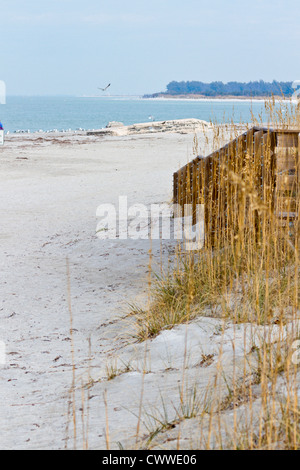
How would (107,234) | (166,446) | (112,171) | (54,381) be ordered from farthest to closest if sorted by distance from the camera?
(112,171), (107,234), (54,381), (166,446)

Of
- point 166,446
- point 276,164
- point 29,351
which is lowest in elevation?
point 29,351

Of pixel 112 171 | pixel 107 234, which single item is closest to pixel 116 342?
pixel 107 234

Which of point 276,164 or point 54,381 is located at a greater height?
point 276,164

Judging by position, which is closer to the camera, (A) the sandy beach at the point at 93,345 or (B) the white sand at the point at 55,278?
(A) the sandy beach at the point at 93,345

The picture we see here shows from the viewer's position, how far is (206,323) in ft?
12.8

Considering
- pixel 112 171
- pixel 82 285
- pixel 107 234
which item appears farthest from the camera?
pixel 112 171

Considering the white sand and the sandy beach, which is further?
the white sand

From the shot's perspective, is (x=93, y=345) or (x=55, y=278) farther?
(x=55, y=278)

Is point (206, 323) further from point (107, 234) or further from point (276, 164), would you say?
point (107, 234)

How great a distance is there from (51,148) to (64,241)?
12.3 m

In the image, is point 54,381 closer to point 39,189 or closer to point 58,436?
point 58,436

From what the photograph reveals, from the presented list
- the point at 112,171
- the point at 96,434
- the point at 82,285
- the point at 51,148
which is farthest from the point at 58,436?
the point at 51,148

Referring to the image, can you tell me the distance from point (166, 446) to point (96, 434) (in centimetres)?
42

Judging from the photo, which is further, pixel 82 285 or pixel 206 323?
pixel 82 285
